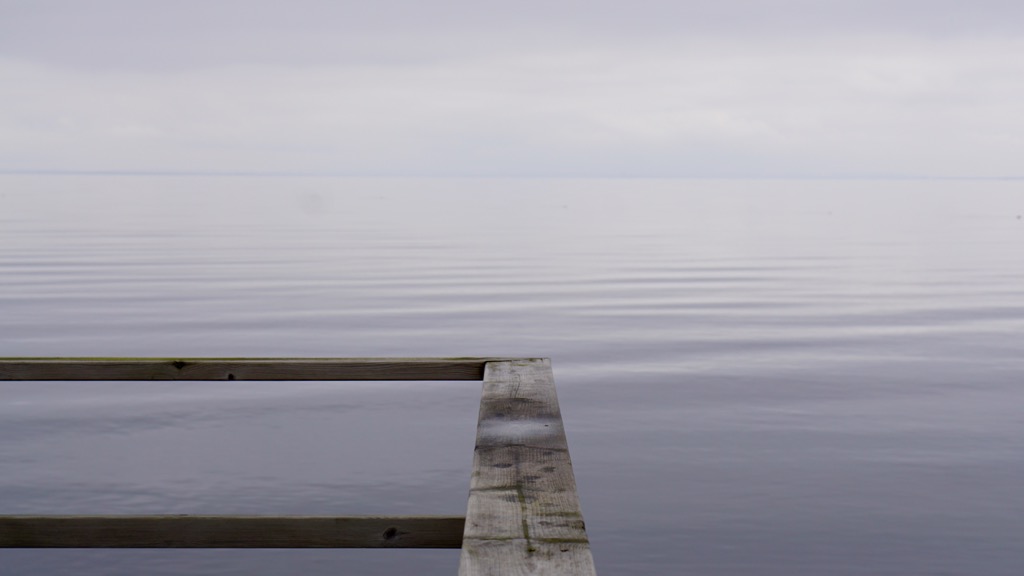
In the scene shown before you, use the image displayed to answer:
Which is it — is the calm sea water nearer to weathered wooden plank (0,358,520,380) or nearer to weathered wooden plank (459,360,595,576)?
weathered wooden plank (0,358,520,380)

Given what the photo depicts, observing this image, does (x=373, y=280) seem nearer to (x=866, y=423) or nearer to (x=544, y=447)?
(x=866, y=423)

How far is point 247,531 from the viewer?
503 centimetres

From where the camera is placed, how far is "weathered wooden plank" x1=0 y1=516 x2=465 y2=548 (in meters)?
5.01

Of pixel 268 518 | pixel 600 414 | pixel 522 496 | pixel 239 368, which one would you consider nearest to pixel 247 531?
pixel 268 518

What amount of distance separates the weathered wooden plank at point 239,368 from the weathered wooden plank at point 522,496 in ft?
2.36

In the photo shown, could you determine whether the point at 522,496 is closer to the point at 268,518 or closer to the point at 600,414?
the point at 268,518

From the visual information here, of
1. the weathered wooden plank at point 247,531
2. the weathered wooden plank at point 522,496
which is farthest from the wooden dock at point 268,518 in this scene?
the weathered wooden plank at point 522,496

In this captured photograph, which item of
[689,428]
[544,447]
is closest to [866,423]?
[689,428]

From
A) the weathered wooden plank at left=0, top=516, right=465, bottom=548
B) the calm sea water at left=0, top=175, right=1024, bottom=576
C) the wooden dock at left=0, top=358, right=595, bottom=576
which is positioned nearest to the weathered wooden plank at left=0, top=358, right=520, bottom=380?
the wooden dock at left=0, top=358, right=595, bottom=576

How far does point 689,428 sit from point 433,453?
2839mm

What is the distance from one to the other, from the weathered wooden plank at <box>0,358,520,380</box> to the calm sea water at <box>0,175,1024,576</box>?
2886 mm

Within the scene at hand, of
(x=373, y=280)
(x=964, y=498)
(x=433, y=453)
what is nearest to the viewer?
(x=964, y=498)

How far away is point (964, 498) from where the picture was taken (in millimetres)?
9281

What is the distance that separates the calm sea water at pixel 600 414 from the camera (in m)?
8.28
